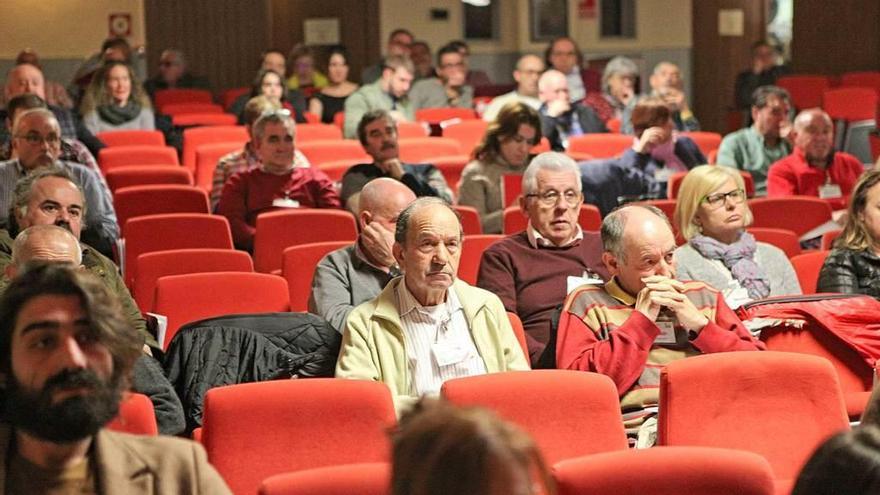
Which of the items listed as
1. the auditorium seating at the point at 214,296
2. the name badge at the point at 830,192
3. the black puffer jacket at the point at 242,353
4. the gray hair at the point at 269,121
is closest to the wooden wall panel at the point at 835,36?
the name badge at the point at 830,192

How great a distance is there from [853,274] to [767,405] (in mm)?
1340

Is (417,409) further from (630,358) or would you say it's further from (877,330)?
(877,330)

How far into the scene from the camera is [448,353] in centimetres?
408

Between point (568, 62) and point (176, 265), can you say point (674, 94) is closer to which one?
point (568, 62)

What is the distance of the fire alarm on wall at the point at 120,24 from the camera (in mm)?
13195

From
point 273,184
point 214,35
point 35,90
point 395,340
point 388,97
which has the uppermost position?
point 214,35

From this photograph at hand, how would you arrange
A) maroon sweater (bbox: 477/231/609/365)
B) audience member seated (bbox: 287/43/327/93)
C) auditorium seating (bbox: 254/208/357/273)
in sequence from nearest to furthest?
1. maroon sweater (bbox: 477/231/609/365)
2. auditorium seating (bbox: 254/208/357/273)
3. audience member seated (bbox: 287/43/327/93)

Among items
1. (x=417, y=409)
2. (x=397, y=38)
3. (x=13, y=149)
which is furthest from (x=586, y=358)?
(x=397, y=38)

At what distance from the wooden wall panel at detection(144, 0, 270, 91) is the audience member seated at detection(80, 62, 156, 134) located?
4.82 metres

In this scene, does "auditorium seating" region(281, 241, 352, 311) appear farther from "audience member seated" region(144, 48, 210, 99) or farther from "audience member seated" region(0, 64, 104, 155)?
"audience member seated" region(144, 48, 210, 99)

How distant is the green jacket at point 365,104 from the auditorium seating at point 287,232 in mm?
4346

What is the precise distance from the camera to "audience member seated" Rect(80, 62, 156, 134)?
966 cm

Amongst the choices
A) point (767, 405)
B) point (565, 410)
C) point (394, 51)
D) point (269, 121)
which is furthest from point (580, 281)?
point (394, 51)

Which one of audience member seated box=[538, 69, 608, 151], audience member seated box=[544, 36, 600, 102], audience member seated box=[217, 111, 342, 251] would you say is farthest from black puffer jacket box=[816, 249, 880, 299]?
audience member seated box=[544, 36, 600, 102]
